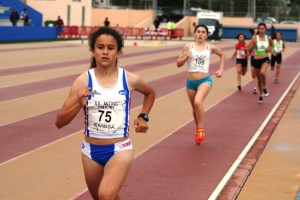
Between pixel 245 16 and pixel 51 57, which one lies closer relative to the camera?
pixel 51 57

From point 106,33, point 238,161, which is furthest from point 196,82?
point 106,33

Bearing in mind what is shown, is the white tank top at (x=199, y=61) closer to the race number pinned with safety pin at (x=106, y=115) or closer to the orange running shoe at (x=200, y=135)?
the orange running shoe at (x=200, y=135)

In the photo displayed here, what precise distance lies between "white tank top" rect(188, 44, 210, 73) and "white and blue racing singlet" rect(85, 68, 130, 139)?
5.62 metres

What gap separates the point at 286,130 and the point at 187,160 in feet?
11.5

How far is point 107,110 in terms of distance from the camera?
18.6ft

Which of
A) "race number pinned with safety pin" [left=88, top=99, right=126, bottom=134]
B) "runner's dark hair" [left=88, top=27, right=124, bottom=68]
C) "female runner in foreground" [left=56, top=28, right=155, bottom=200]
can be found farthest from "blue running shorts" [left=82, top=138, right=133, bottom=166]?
"runner's dark hair" [left=88, top=27, right=124, bottom=68]

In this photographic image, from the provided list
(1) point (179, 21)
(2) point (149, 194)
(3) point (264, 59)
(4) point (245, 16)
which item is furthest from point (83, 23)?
(2) point (149, 194)

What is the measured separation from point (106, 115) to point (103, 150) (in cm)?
29

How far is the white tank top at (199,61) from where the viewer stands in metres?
11.3

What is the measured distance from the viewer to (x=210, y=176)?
8.85 metres

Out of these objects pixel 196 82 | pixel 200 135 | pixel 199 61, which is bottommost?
pixel 200 135

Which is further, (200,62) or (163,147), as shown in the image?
(200,62)

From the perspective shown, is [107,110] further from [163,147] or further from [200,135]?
[200,135]

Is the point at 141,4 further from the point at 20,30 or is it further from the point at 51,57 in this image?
the point at 51,57
